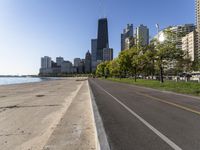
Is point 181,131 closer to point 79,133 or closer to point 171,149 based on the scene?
point 171,149

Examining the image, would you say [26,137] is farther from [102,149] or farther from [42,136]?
[102,149]

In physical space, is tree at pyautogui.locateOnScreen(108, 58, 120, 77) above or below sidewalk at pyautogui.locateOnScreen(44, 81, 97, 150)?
above

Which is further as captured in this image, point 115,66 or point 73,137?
point 115,66

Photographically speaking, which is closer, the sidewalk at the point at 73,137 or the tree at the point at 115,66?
the sidewalk at the point at 73,137

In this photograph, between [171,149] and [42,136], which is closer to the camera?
[171,149]

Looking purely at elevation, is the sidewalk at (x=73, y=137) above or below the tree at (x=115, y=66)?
below

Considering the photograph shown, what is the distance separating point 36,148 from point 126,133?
9.07 ft

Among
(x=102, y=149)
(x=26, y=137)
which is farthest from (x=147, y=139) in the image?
(x=26, y=137)

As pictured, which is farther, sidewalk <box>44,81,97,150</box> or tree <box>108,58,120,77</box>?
tree <box>108,58,120,77</box>

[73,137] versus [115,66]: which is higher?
[115,66]

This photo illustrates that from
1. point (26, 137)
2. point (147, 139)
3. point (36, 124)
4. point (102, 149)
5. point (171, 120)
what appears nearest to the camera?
point (102, 149)

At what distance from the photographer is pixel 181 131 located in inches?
355

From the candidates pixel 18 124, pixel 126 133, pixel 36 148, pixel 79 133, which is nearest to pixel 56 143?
pixel 36 148

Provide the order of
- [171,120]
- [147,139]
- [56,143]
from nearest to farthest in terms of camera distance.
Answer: [147,139], [56,143], [171,120]
